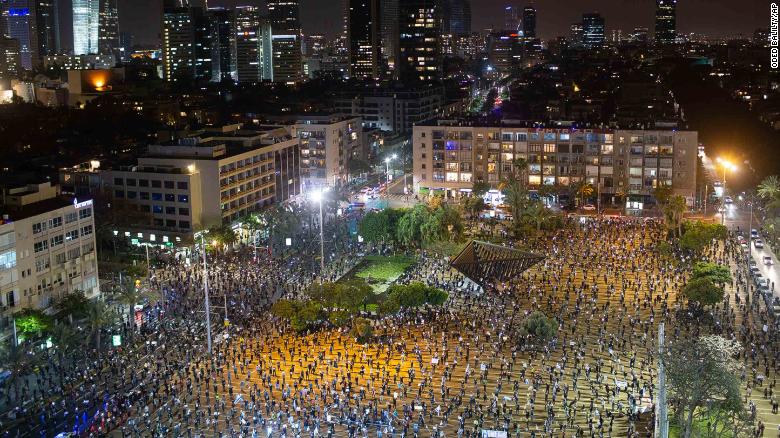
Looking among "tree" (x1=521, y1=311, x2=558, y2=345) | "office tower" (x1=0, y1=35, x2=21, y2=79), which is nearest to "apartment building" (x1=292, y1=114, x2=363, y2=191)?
"tree" (x1=521, y1=311, x2=558, y2=345)

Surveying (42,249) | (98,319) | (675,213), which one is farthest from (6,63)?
(675,213)

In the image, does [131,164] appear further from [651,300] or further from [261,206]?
[651,300]

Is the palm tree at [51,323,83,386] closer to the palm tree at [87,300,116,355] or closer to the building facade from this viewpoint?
the palm tree at [87,300,116,355]

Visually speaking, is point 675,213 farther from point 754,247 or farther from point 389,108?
point 389,108

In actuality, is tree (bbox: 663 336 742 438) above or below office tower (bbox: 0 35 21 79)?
below

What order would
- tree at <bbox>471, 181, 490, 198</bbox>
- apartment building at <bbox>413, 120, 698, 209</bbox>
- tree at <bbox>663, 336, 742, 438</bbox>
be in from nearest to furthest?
tree at <bbox>663, 336, 742, 438</bbox> < apartment building at <bbox>413, 120, 698, 209</bbox> < tree at <bbox>471, 181, 490, 198</bbox>

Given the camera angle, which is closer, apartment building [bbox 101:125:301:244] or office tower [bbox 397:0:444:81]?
apartment building [bbox 101:125:301:244]

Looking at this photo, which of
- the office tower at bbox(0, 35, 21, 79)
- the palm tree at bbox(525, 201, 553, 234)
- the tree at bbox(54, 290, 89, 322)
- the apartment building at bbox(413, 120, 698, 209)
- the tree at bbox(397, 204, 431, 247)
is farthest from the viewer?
the office tower at bbox(0, 35, 21, 79)
